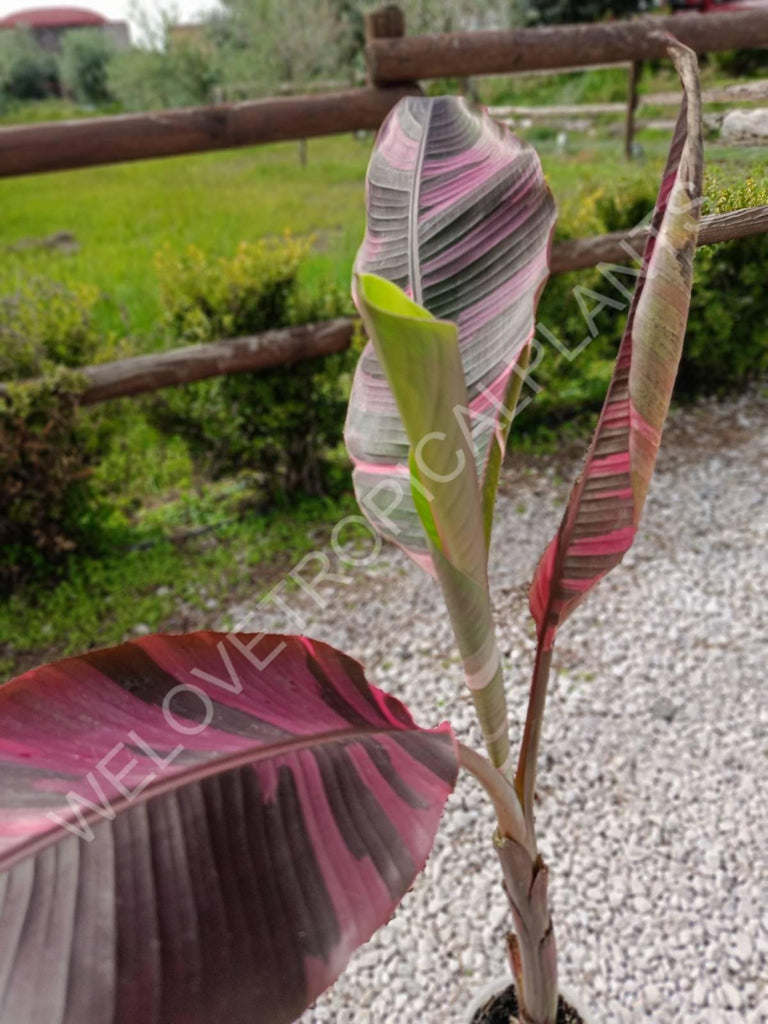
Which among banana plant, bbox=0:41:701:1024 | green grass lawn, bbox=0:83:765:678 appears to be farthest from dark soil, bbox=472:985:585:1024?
green grass lawn, bbox=0:83:765:678

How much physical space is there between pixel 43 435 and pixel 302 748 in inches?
67.6

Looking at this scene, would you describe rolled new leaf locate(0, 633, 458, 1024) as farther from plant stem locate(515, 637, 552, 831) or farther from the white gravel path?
the white gravel path

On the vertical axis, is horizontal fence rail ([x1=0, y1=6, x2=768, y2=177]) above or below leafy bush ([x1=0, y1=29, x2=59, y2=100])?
above

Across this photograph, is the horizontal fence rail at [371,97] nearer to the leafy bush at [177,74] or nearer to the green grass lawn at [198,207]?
the green grass lawn at [198,207]

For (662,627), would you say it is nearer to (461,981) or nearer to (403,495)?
(461,981)

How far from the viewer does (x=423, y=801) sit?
491 millimetres

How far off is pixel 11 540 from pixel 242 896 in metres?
1.90

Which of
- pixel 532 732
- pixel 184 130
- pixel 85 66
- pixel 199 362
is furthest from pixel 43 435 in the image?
pixel 85 66

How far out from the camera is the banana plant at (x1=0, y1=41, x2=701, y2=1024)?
16.7 inches

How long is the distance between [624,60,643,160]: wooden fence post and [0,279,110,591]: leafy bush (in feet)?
6.94

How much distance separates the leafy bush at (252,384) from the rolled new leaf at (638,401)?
5.66 ft

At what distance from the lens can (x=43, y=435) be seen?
1.99m

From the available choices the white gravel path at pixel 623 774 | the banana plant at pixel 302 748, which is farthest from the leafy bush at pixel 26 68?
the banana plant at pixel 302 748

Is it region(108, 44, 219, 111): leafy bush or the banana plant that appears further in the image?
region(108, 44, 219, 111): leafy bush
